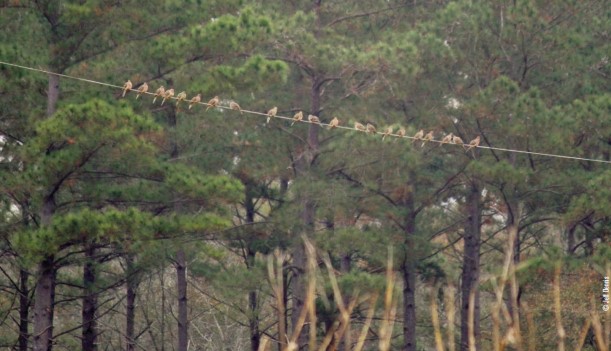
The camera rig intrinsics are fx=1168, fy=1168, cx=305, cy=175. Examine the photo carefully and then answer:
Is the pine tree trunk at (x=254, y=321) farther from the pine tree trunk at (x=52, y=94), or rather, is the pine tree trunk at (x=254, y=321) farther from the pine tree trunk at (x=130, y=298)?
the pine tree trunk at (x=52, y=94)

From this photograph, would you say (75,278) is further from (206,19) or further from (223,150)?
(206,19)

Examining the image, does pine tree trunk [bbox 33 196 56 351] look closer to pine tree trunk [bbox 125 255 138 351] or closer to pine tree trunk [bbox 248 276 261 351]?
pine tree trunk [bbox 125 255 138 351]

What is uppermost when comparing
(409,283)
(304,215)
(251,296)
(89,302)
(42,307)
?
(304,215)

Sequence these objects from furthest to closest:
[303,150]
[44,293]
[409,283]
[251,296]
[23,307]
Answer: [251,296], [409,283], [303,150], [23,307], [44,293]

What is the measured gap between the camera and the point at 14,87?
16.5 meters

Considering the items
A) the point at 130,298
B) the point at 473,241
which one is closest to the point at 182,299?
the point at 130,298

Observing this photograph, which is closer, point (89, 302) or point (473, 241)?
point (89, 302)

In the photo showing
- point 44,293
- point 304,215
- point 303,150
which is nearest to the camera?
point 44,293

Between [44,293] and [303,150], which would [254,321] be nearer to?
[303,150]

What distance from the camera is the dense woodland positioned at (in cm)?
1689

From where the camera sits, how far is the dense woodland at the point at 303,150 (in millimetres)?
16891

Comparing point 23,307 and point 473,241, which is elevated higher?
point 473,241

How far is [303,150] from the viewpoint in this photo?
23188 mm

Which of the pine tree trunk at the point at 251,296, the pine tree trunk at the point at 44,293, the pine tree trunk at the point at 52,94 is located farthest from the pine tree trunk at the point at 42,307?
the pine tree trunk at the point at 251,296
